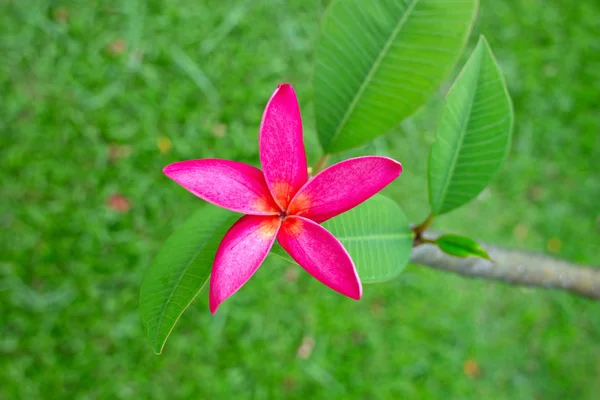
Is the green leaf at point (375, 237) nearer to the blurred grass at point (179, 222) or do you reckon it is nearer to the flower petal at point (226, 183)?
the flower petal at point (226, 183)

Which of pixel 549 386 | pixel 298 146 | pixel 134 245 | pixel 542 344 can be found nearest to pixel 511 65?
pixel 542 344

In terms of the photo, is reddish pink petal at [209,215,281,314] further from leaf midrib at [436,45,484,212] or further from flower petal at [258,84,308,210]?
leaf midrib at [436,45,484,212]

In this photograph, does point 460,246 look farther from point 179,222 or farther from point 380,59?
point 179,222

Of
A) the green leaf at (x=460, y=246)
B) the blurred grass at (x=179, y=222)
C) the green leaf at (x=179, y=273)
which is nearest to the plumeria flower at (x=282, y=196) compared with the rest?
the green leaf at (x=179, y=273)

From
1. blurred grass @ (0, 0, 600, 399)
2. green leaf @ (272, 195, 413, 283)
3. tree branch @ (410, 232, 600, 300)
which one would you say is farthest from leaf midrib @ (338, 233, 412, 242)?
blurred grass @ (0, 0, 600, 399)

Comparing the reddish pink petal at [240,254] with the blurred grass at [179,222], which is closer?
the reddish pink petal at [240,254]

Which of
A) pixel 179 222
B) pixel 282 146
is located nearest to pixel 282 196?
pixel 282 146

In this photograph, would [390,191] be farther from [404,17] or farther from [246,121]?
[404,17]
